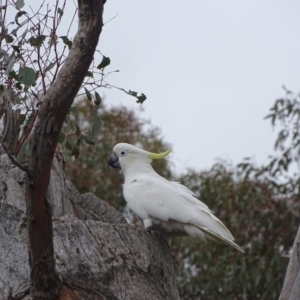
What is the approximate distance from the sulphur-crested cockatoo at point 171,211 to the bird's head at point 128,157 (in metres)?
0.15

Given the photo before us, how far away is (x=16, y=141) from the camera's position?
2801 mm

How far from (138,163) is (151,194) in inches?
17.1

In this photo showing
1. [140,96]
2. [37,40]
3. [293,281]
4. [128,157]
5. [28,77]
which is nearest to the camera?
[28,77]

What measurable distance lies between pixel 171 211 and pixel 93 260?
774 mm

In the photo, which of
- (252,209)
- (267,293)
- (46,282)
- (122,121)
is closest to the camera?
(46,282)

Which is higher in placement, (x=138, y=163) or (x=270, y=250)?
(x=270, y=250)

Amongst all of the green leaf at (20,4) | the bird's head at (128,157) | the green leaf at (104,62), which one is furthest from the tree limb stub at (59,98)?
the bird's head at (128,157)

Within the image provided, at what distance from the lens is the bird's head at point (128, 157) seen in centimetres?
391

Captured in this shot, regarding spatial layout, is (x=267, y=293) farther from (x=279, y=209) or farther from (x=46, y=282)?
(x=46, y=282)

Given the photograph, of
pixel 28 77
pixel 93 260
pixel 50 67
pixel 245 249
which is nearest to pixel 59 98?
pixel 28 77

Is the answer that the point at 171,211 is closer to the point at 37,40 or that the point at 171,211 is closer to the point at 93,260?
the point at 93,260

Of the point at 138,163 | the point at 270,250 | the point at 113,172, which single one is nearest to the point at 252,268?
the point at 270,250

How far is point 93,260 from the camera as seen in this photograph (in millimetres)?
2670

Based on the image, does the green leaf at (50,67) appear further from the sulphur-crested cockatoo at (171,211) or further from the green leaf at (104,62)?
the sulphur-crested cockatoo at (171,211)
